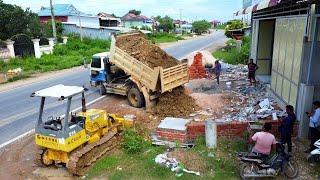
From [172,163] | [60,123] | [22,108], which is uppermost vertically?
[60,123]

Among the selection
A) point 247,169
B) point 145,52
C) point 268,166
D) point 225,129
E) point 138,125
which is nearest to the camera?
point 268,166

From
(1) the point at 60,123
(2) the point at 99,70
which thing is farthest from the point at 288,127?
(2) the point at 99,70

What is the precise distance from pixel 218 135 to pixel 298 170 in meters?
2.49

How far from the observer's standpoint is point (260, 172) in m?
7.32

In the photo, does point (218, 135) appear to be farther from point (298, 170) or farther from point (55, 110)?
point (55, 110)

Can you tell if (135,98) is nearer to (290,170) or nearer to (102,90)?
(102,90)

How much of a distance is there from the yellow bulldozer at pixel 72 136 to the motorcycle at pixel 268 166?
3.75 meters

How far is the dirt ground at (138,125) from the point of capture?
26.7 ft

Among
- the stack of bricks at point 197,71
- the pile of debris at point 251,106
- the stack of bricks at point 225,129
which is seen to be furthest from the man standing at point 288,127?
the stack of bricks at point 197,71

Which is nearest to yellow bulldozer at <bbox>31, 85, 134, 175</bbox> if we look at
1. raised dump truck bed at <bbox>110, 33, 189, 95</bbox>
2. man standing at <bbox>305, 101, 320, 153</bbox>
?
raised dump truck bed at <bbox>110, 33, 189, 95</bbox>

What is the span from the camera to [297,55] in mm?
10367

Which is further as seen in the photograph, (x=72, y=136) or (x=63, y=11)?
(x=63, y=11)

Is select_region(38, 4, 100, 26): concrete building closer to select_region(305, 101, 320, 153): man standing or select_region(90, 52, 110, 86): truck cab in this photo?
select_region(90, 52, 110, 86): truck cab

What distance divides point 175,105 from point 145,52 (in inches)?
104
